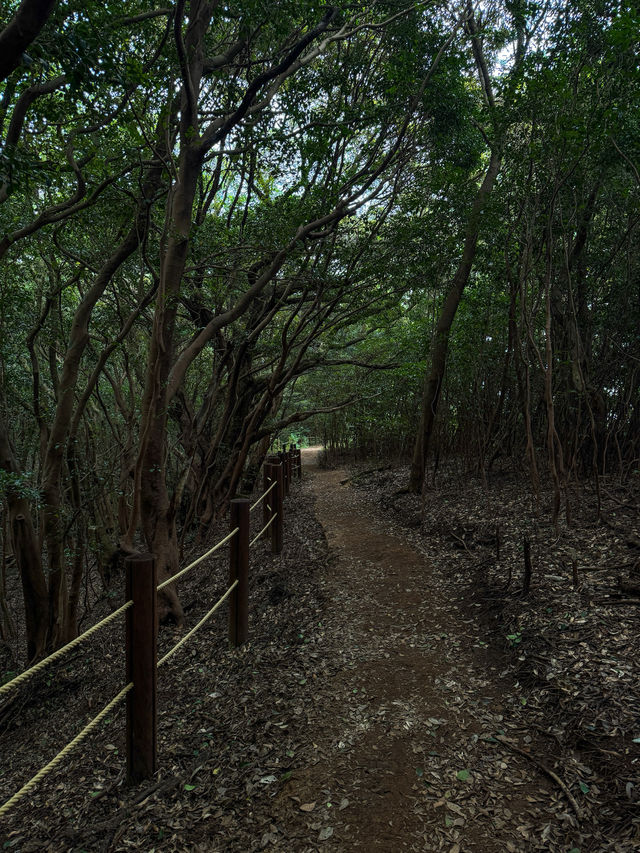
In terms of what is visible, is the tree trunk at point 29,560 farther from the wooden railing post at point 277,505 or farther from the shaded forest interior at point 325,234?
the wooden railing post at point 277,505

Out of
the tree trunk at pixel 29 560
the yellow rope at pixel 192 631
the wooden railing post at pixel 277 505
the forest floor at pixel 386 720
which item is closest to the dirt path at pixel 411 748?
the forest floor at pixel 386 720

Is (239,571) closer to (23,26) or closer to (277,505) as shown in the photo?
(277,505)

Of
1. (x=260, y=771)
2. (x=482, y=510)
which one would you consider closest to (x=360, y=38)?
(x=482, y=510)

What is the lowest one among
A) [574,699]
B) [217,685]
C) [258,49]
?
[217,685]

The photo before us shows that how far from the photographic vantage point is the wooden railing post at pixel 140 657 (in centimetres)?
217

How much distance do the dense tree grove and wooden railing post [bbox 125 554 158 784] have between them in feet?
→ 6.95

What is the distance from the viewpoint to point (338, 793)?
83.5 inches

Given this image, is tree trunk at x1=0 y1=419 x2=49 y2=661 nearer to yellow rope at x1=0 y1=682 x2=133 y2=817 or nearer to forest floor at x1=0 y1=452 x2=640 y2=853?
forest floor at x1=0 y1=452 x2=640 y2=853

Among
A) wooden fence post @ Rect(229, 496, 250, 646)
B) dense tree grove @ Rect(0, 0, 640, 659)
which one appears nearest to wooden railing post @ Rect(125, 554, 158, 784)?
wooden fence post @ Rect(229, 496, 250, 646)

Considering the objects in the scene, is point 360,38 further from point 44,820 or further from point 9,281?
point 44,820

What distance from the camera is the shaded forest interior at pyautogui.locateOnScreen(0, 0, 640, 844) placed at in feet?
12.7

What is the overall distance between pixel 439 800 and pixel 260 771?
87 cm

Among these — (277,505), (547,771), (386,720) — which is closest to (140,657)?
(386,720)

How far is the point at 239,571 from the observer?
3.47m
